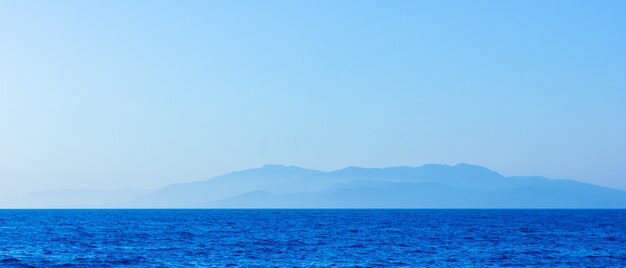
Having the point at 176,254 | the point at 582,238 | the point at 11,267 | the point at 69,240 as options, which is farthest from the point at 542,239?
the point at 11,267

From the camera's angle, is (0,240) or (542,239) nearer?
(0,240)

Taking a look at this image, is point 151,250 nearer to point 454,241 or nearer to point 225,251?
point 225,251

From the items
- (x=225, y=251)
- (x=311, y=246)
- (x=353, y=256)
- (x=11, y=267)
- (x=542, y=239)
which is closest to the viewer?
(x=11, y=267)

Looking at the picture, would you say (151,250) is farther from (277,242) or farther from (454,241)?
(454,241)

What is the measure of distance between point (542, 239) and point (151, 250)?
4614cm

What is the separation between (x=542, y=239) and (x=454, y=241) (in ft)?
42.0

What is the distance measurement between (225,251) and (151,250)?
674cm

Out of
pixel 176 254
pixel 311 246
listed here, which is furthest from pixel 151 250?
pixel 311 246

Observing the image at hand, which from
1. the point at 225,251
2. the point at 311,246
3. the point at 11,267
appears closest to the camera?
the point at 11,267

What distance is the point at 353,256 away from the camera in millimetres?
63812

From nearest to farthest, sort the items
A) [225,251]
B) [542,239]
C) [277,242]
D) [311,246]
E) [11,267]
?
[11,267] < [225,251] < [311,246] < [277,242] < [542,239]

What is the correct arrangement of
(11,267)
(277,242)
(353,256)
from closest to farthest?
(11,267) < (353,256) < (277,242)

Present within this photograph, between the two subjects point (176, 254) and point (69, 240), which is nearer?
point (176, 254)

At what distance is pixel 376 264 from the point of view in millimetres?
57844
